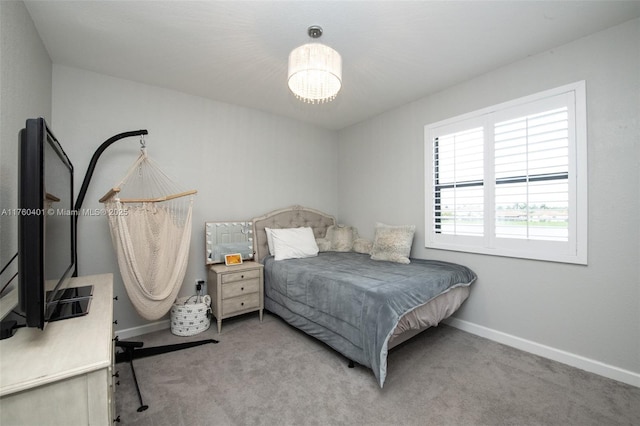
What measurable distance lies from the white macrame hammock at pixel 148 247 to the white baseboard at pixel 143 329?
59cm

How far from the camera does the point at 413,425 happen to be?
1.49m

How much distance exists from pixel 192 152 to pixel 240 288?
1.64 m

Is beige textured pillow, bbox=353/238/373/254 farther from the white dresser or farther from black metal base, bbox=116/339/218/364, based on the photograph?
the white dresser

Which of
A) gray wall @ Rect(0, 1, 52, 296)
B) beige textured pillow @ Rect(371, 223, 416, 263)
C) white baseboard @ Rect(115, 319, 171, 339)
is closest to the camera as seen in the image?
gray wall @ Rect(0, 1, 52, 296)

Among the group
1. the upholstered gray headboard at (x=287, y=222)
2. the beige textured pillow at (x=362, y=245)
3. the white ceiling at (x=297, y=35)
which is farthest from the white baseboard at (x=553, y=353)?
the white ceiling at (x=297, y=35)

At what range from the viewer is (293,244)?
329cm

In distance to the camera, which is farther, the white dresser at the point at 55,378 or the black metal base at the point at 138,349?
the black metal base at the point at 138,349

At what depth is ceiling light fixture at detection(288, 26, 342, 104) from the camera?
65.6 inches

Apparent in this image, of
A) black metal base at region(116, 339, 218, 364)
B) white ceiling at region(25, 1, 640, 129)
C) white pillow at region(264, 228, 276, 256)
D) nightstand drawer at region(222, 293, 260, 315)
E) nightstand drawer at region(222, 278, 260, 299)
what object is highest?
white ceiling at region(25, 1, 640, 129)

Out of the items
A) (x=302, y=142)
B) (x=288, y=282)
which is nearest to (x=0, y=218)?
(x=288, y=282)

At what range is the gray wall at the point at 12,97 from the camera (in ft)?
4.59

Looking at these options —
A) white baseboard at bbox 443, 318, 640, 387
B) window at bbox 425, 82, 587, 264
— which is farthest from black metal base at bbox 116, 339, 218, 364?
window at bbox 425, 82, 587, 264

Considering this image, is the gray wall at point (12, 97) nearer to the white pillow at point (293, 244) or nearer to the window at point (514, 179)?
the white pillow at point (293, 244)

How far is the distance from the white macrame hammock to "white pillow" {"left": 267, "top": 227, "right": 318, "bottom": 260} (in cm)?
106
